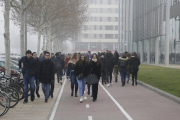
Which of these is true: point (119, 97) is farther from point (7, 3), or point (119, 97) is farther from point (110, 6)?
point (110, 6)

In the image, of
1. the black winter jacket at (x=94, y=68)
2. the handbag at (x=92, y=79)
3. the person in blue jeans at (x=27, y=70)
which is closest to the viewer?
the person in blue jeans at (x=27, y=70)

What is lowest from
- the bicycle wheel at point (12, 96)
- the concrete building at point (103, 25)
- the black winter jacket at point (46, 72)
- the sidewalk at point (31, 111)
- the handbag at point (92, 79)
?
the sidewalk at point (31, 111)

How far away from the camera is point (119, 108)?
10.9 m

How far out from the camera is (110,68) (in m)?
18.3

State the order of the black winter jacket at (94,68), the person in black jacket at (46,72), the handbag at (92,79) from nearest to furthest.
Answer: the person in black jacket at (46,72) < the handbag at (92,79) < the black winter jacket at (94,68)

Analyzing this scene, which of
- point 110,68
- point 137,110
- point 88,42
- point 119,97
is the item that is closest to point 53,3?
point 110,68

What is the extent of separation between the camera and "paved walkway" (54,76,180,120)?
935 centimetres

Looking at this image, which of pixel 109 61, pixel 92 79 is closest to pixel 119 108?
pixel 92 79

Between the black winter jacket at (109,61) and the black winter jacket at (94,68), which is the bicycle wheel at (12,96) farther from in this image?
the black winter jacket at (109,61)

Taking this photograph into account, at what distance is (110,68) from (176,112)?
836 centimetres

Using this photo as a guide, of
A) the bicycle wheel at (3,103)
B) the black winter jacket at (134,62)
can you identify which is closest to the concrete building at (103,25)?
the black winter jacket at (134,62)

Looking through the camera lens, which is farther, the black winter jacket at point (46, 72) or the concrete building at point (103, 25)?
the concrete building at point (103, 25)

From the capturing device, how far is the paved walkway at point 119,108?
30.7ft

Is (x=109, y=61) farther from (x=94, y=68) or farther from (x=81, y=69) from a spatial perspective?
(x=81, y=69)
